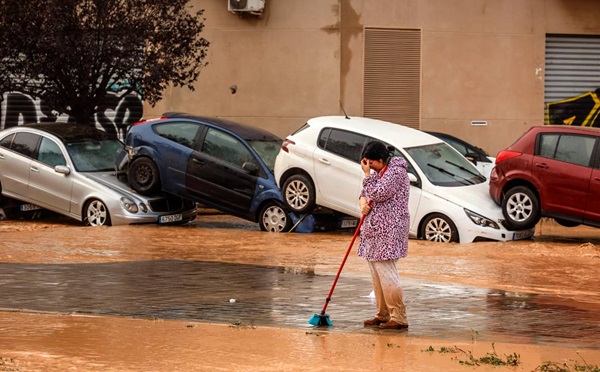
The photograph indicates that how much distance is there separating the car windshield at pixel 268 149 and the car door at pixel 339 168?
4.11 ft

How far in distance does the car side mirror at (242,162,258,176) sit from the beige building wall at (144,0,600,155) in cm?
948

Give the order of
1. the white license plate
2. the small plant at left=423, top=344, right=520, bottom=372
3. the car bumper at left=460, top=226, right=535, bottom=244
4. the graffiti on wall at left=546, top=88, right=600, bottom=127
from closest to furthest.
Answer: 1. the small plant at left=423, top=344, right=520, bottom=372
2. the car bumper at left=460, top=226, right=535, bottom=244
3. the white license plate
4. the graffiti on wall at left=546, top=88, right=600, bottom=127

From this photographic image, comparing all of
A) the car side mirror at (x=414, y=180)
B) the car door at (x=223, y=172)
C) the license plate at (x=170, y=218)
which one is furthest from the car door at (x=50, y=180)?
the car side mirror at (x=414, y=180)

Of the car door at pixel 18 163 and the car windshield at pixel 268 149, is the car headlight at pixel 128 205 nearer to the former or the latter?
the car door at pixel 18 163

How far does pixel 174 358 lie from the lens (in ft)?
29.1

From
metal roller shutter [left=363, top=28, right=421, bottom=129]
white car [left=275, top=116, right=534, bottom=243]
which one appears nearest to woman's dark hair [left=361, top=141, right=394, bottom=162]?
white car [left=275, top=116, right=534, bottom=243]

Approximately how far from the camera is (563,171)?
17.7 meters

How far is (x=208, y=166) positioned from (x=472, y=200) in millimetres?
4421

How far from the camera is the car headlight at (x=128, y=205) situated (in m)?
19.6

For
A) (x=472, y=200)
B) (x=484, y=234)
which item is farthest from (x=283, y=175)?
(x=484, y=234)

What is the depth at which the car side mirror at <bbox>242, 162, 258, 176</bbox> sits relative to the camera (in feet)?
64.1

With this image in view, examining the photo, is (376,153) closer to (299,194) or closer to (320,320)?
(320,320)

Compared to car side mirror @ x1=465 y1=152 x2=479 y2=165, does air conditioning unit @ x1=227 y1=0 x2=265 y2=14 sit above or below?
above

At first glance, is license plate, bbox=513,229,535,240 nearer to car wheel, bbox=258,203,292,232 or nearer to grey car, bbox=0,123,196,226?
car wheel, bbox=258,203,292,232
